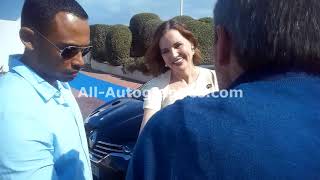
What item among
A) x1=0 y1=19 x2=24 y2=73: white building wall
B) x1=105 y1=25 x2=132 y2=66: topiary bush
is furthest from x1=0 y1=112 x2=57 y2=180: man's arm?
x1=105 y1=25 x2=132 y2=66: topiary bush

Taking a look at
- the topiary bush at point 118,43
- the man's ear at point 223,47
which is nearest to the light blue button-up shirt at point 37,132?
the man's ear at point 223,47

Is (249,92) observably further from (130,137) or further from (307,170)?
(130,137)

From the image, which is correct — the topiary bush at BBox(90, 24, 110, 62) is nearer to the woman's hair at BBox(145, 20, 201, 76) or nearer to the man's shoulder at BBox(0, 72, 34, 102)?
the woman's hair at BBox(145, 20, 201, 76)

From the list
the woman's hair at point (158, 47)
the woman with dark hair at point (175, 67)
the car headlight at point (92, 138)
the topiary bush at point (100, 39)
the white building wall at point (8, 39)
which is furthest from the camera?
the topiary bush at point (100, 39)

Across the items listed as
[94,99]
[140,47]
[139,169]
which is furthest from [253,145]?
[140,47]

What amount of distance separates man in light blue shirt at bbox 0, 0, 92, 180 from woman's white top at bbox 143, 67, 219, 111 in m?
0.81

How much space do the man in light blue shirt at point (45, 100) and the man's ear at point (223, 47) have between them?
784 mm

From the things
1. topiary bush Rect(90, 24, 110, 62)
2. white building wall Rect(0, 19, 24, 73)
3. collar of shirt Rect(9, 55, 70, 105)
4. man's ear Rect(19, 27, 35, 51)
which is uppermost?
man's ear Rect(19, 27, 35, 51)

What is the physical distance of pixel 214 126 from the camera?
791mm

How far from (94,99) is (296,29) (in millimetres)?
7132

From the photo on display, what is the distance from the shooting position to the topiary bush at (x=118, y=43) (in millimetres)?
18250

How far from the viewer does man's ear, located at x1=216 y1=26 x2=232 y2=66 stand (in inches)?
37.2

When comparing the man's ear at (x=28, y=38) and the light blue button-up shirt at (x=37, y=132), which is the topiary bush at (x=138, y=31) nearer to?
the man's ear at (x=28, y=38)

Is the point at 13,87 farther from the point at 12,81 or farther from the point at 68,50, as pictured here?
the point at 68,50
